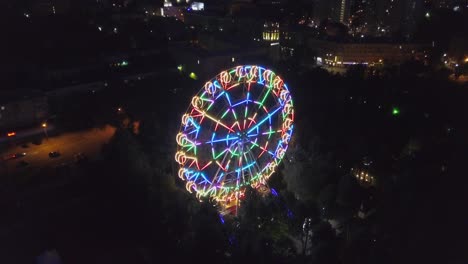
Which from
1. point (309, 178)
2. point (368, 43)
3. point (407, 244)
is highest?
point (368, 43)

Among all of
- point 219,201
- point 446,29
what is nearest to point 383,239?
point 219,201

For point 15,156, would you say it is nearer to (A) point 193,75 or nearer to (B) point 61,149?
(B) point 61,149

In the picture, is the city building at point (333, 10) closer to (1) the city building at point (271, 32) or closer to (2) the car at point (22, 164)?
(1) the city building at point (271, 32)

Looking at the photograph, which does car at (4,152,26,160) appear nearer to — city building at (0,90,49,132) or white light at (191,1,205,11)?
city building at (0,90,49,132)

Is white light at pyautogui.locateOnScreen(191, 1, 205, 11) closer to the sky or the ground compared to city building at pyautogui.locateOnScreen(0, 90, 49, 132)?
closer to the sky

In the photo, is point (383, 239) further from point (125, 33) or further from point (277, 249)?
point (125, 33)

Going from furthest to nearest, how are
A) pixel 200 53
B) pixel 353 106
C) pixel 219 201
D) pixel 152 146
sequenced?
pixel 200 53 < pixel 353 106 < pixel 152 146 < pixel 219 201

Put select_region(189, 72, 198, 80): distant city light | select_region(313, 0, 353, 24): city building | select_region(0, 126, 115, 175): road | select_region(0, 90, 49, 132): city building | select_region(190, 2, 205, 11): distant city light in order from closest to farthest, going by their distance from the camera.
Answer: select_region(0, 126, 115, 175): road < select_region(0, 90, 49, 132): city building < select_region(189, 72, 198, 80): distant city light < select_region(313, 0, 353, 24): city building < select_region(190, 2, 205, 11): distant city light

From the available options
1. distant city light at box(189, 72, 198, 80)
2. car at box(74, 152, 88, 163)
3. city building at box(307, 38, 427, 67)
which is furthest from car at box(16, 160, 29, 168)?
city building at box(307, 38, 427, 67)
